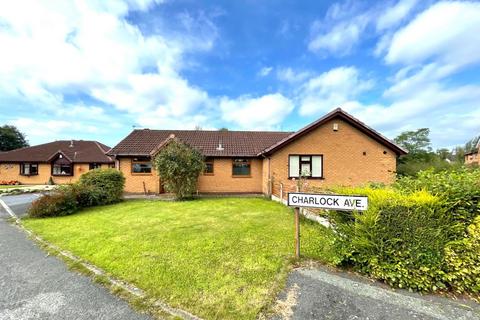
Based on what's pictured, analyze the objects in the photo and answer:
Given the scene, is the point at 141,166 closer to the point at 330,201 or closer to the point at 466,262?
the point at 330,201

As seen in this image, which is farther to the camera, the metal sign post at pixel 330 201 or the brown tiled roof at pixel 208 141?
the brown tiled roof at pixel 208 141

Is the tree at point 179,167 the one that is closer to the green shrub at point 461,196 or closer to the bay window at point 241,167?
the bay window at point 241,167

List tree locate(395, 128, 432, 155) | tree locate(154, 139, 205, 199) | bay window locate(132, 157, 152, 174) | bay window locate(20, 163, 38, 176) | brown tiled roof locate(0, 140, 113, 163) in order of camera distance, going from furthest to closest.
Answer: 1. tree locate(395, 128, 432, 155)
2. bay window locate(20, 163, 38, 176)
3. brown tiled roof locate(0, 140, 113, 163)
4. bay window locate(132, 157, 152, 174)
5. tree locate(154, 139, 205, 199)

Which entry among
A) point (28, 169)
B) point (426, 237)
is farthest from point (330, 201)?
point (28, 169)

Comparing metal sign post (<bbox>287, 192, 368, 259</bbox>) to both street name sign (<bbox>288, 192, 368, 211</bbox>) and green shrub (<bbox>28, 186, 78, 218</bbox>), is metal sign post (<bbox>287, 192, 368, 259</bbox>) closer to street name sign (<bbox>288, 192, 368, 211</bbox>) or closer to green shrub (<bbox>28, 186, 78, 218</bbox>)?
street name sign (<bbox>288, 192, 368, 211</bbox>)

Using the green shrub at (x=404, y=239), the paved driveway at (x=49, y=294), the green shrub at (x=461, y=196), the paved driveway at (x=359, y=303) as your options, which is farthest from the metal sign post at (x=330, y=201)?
the paved driveway at (x=49, y=294)

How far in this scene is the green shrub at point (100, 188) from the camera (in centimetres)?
1202

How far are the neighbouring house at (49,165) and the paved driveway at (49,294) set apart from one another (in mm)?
22029

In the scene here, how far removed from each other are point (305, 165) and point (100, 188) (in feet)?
38.7

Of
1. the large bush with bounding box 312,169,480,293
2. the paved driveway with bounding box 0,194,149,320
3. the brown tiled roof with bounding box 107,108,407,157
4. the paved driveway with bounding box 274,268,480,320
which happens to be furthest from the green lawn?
the brown tiled roof with bounding box 107,108,407,157

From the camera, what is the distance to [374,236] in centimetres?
413

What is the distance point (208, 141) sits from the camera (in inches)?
728

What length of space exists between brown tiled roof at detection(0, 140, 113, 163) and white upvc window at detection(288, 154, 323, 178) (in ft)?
67.9

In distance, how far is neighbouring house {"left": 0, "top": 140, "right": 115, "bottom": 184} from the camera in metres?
25.4
